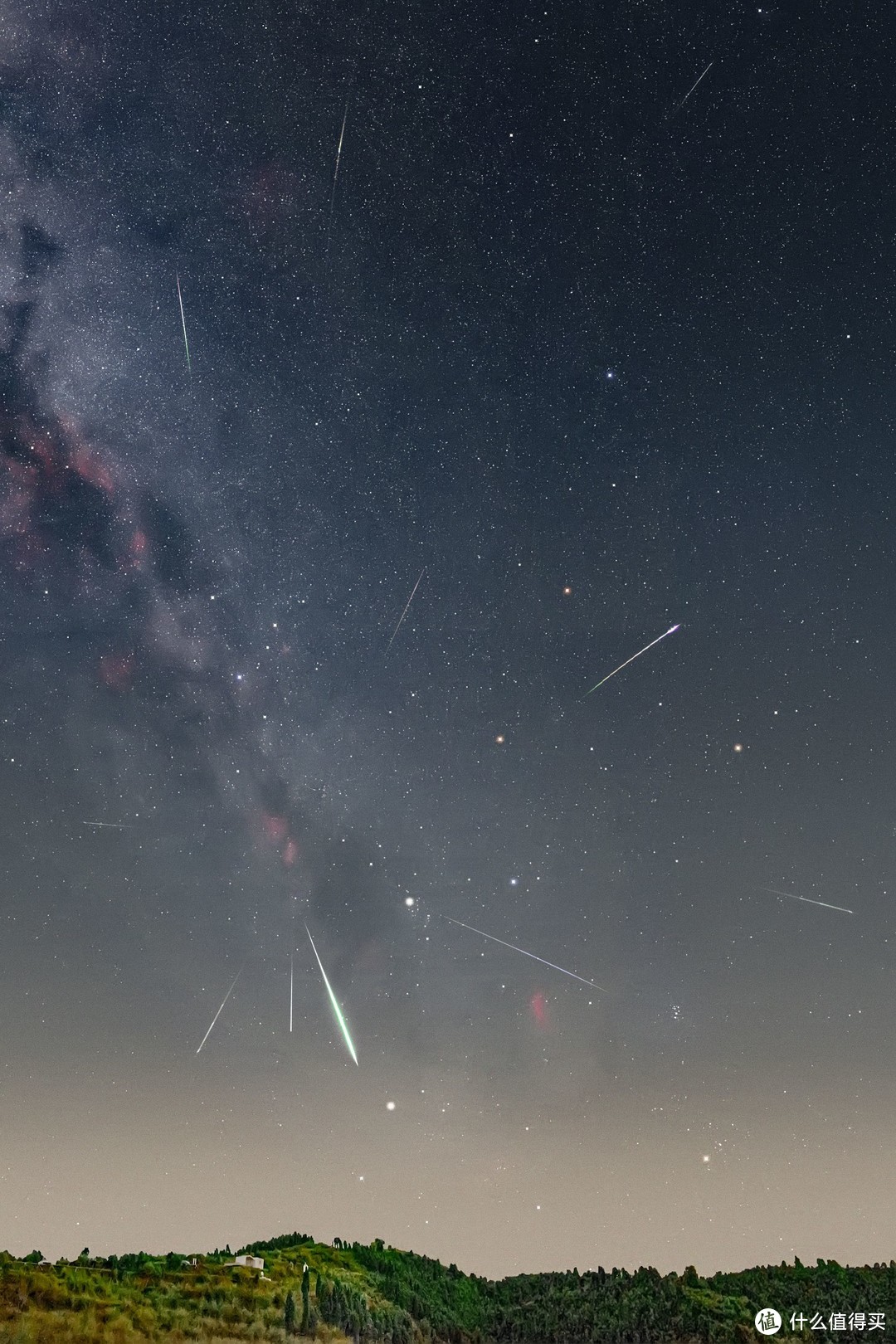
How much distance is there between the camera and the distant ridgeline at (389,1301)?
27.0 m

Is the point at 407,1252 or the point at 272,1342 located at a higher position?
the point at 407,1252

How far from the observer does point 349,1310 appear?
3459cm

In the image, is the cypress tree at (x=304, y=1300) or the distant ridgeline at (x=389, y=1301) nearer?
the distant ridgeline at (x=389, y=1301)

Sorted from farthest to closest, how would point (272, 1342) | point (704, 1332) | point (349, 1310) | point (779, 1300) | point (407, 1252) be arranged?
point (407, 1252), point (779, 1300), point (704, 1332), point (349, 1310), point (272, 1342)

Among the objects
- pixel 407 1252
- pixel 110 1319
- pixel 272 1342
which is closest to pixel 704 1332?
pixel 407 1252

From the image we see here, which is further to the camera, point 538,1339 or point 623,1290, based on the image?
point 623,1290

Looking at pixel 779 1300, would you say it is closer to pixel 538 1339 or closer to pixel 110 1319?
pixel 538 1339

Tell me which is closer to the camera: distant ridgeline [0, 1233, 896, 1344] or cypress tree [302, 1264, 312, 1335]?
distant ridgeline [0, 1233, 896, 1344]

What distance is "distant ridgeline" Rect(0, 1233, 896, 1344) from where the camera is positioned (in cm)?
2697

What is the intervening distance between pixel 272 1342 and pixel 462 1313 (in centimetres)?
2615

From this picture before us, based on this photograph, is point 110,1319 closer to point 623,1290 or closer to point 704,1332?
point 704,1332

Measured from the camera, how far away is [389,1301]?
1646 inches

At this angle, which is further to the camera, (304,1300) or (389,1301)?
(389,1301)

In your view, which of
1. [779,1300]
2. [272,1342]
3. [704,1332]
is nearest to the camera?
[272,1342]
